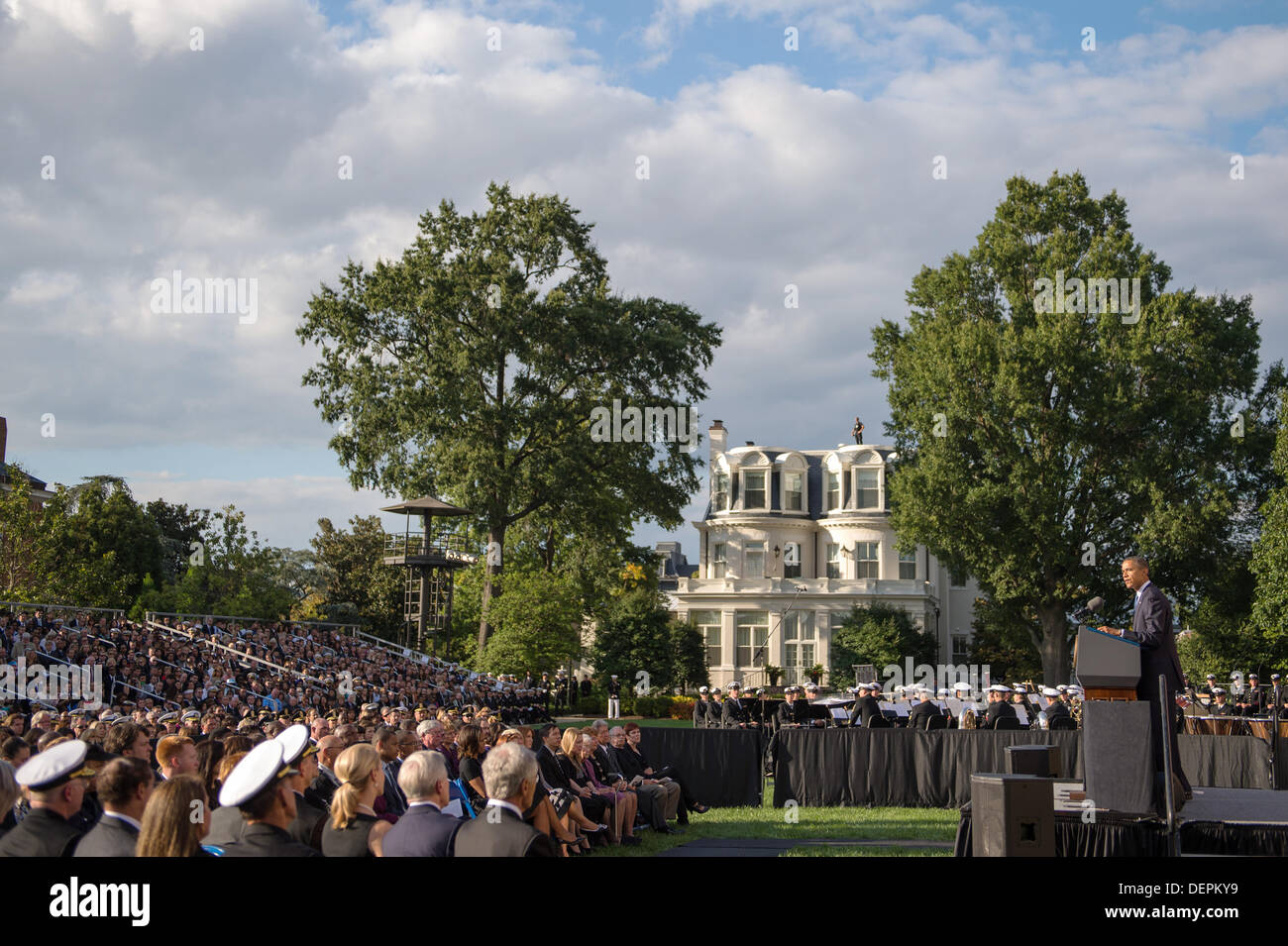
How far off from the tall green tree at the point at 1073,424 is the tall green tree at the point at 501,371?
35.8 ft

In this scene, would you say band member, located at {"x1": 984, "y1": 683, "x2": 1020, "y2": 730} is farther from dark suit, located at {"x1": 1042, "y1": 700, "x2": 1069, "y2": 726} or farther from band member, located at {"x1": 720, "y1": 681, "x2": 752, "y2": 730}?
band member, located at {"x1": 720, "y1": 681, "x2": 752, "y2": 730}

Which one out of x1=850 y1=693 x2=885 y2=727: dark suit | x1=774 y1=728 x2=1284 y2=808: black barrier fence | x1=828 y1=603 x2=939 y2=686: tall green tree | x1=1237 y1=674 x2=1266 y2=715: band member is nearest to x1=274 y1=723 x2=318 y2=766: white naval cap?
x1=774 y1=728 x2=1284 y2=808: black barrier fence

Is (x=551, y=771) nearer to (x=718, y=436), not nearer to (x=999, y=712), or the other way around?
(x=999, y=712)

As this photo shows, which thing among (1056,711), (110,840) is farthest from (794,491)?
(110,840)

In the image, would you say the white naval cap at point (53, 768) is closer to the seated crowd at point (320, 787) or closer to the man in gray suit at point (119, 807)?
the seated crowd at point (320, 787)

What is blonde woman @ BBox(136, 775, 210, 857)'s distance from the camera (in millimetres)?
4750

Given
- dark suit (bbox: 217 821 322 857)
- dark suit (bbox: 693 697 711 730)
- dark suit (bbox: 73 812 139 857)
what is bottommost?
dark suit (bbox: 693 697 711 730)

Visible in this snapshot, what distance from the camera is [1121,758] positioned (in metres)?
9.25

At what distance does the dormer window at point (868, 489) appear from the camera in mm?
59281

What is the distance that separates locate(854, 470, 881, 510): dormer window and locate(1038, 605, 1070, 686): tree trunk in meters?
16.6

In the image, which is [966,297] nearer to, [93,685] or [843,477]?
[843,477]

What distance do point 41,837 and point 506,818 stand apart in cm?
228
